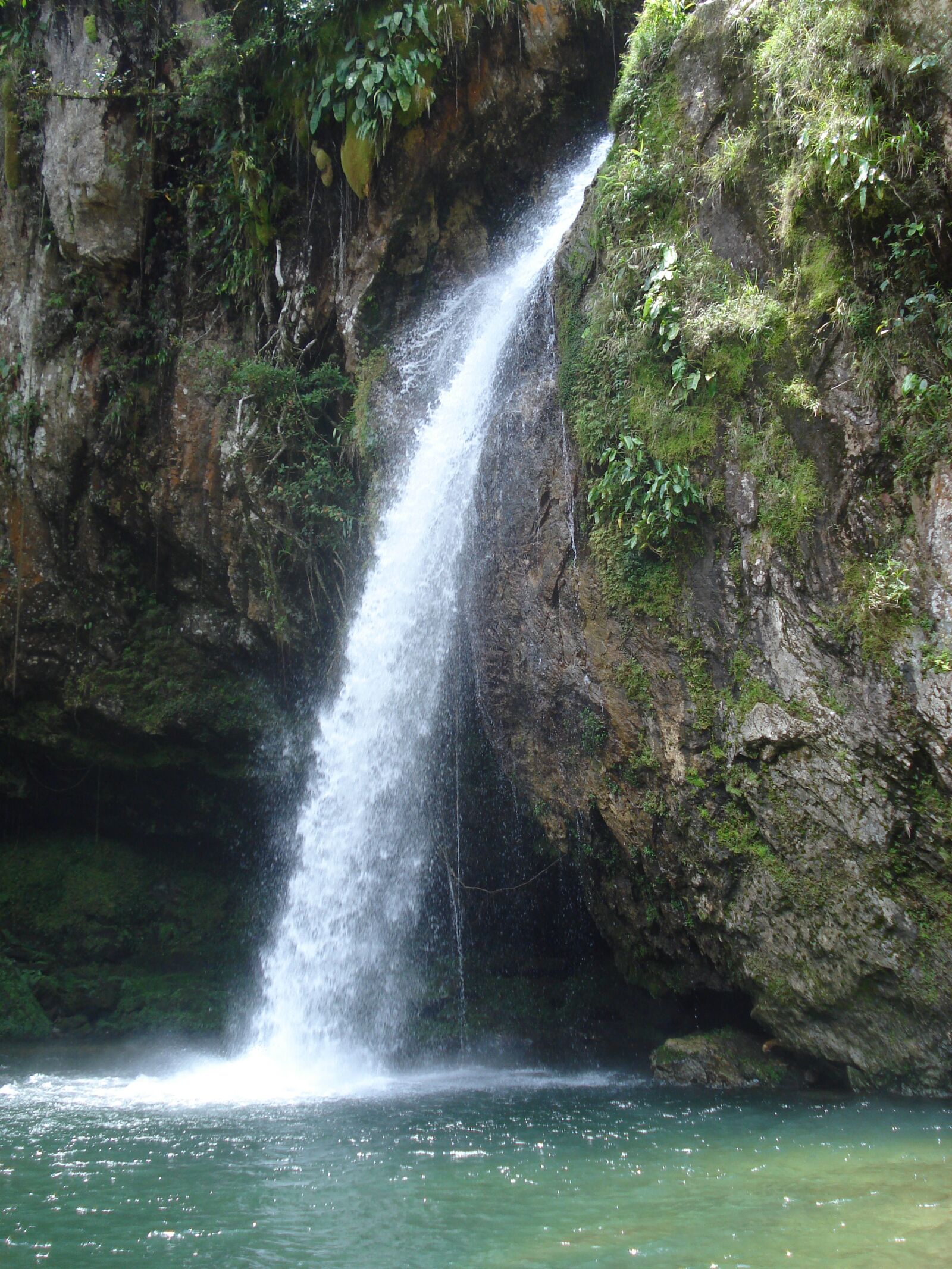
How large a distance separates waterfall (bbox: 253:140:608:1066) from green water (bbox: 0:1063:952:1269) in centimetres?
227

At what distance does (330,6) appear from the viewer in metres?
11.7

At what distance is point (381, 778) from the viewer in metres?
10.0

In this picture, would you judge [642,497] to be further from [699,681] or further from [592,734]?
[592,734]

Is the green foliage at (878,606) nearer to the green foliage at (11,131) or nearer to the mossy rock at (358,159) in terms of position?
the mossy rock at (358,159)

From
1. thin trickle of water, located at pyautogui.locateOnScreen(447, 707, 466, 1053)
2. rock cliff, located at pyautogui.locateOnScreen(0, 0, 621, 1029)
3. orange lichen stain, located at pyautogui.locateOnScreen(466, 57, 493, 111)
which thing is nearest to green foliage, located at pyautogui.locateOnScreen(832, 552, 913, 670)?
thin trickle of water, located at pyautogui.locateOnScreen(447, 707, 466, 1053)

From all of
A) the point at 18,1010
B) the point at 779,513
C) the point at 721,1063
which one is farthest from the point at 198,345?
the point at 721,1063

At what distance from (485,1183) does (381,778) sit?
5.40 metres

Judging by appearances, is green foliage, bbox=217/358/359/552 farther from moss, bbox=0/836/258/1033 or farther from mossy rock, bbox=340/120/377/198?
moss, bbox=0/836/258/1033

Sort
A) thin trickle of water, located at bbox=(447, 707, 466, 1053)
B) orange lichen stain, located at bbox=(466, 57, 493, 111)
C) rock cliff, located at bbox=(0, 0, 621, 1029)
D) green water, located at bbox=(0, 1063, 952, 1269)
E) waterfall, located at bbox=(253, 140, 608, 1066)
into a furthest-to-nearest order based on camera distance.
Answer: rock cliff, located at bbox=(0, 0, 621, 1029)
orange lichen stain, located at bbox=(466, 57, 493, 111)
thin trickle of water, located at bbox=(447, 707, 466, 1053)
waterfall, located at bbox=(253, 140, 608, 1066)
green water, located at bbox=(0, 1063, 952, 1269)

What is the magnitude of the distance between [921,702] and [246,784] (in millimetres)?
9456

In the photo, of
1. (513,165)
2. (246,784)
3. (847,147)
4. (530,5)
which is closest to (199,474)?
(246,784)

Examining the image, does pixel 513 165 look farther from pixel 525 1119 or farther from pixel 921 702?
pixel 525 1119

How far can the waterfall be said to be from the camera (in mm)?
9664

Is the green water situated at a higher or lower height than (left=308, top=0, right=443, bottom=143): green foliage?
lower
